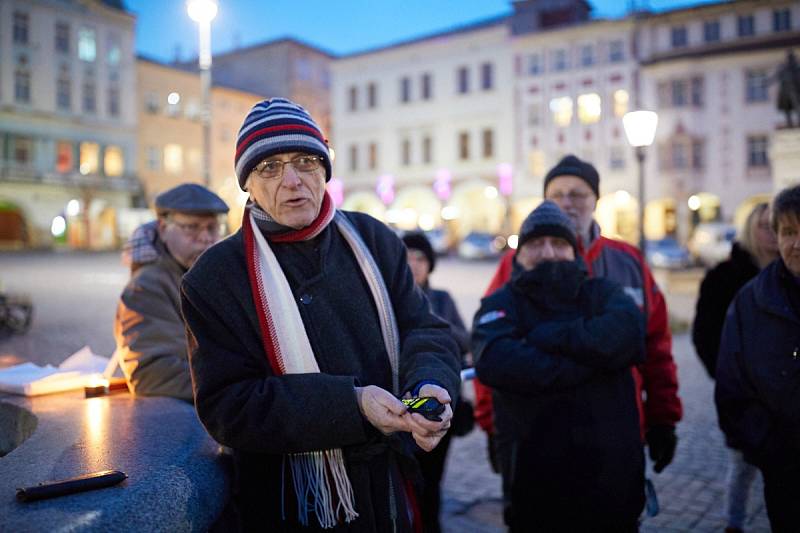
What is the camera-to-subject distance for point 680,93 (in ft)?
125

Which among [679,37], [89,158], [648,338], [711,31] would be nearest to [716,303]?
[648,338]

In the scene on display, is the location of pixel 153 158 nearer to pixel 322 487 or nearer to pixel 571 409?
pixel 571 409

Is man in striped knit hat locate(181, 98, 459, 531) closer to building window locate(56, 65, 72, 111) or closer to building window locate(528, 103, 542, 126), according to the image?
building window locate(528, 103, 542, 126)

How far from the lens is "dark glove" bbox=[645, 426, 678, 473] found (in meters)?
3.30

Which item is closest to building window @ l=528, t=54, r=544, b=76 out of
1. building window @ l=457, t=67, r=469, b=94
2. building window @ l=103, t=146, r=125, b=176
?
building window @ l=457, t=67, r=469, b=94

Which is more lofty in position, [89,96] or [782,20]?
[782,20]

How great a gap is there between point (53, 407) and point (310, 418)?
55.0 inches

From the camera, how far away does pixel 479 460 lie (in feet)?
20.3

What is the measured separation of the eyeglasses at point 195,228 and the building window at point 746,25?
134 ft

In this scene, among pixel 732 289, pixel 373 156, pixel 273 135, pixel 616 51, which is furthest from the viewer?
pixel 373 156

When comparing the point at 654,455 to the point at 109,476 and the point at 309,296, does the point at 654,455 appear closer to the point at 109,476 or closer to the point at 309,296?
the point at 309,296

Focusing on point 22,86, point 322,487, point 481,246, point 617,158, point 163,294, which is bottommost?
point 322,487

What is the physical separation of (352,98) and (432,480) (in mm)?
45804

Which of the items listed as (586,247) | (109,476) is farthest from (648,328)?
(109,476)
